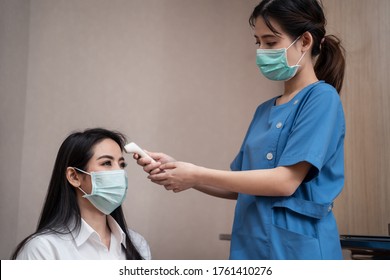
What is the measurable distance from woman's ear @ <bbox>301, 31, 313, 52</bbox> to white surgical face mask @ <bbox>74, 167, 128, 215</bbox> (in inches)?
32.6

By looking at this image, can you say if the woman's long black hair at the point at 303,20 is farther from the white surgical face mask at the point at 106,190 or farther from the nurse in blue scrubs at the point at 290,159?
the white surgical face mask at the point at 106,190

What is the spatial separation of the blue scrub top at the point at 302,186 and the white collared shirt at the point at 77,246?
0.57 metres

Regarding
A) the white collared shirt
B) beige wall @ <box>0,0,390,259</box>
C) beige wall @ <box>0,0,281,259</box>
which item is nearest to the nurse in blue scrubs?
the white collared shirt

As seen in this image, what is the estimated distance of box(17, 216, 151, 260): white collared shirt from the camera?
1597mm

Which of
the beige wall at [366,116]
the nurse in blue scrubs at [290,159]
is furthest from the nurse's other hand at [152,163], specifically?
the beige wall at [366,116]

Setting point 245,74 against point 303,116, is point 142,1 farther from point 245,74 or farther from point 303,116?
point 303,116

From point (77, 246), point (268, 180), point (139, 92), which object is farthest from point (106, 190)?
point (139, 92)

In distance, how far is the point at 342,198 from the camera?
7.39 ft

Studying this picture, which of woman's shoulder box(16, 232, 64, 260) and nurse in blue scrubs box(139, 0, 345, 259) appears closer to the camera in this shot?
nurse in blue scrubs box(139, 0, 345, 259)

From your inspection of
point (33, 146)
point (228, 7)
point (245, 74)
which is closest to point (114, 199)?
point (33, 146)

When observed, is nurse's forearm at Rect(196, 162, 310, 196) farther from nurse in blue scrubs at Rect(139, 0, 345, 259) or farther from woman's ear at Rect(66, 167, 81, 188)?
woman's ear at Rect(66, 167, 81, 188)

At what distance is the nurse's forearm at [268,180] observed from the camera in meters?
1.27

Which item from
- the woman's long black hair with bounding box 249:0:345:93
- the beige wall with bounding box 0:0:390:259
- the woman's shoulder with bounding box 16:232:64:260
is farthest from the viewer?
the beige wall with bounding box 0:0:390:259

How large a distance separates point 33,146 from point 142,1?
3.49 feet
